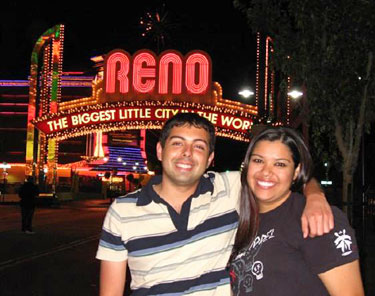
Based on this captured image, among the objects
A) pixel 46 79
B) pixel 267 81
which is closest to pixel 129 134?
pixel 46 79

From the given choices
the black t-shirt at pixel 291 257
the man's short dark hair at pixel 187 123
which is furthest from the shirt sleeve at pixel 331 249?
the man's short dark hair at pixel 187 123

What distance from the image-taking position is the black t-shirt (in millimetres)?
2322

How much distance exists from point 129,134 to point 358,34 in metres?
50.9

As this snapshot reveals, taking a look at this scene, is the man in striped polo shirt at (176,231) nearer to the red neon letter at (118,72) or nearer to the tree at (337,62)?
the tree at (337,62)

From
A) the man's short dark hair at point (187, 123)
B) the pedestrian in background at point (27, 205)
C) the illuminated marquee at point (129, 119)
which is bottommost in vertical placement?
the pedestrian in background at point (27, 205)

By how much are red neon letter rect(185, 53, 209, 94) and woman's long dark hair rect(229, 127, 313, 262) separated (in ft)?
77.6

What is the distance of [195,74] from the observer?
88.0ft

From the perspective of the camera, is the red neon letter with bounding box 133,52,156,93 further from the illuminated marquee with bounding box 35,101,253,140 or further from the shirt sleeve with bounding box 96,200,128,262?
the shirt sleeve with bounding box 96,200,128,262

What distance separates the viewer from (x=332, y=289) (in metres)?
2.34

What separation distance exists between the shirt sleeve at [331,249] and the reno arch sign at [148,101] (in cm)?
2241

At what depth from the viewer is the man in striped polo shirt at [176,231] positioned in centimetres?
277

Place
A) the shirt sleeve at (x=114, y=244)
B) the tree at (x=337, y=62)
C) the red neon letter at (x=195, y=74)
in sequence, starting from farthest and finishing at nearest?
the red neon letter at (x=195, y=74)
the tree at (x=337, y=62)
the shirt sleeve at (x=114, y=244)

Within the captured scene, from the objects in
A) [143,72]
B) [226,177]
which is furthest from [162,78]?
[226,177]

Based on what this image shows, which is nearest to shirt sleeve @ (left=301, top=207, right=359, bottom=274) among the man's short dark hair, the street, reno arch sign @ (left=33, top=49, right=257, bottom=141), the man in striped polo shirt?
the man in striped polo shirt
